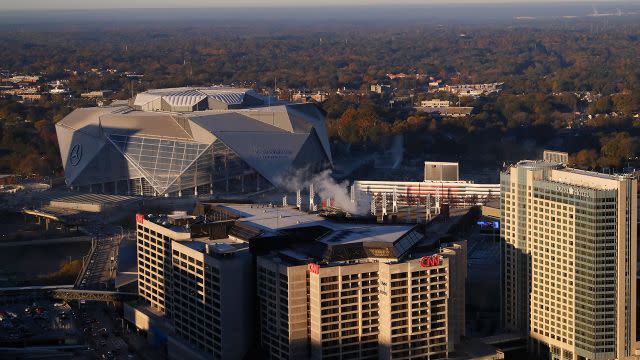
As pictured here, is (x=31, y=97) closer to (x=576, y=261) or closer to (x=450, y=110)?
(x=450, y=110)

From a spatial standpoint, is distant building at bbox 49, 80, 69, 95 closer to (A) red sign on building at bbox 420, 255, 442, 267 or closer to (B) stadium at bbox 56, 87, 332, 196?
(B) stadium at bbox 56, 87, 332, 196

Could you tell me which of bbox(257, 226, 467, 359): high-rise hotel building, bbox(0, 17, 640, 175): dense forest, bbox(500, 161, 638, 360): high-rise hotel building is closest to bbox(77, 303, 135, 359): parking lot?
bbox(257, 226, 467, 359): high-rise hotel building

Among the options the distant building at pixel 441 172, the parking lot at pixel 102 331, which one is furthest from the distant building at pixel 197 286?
the distant building at pixel 441 172

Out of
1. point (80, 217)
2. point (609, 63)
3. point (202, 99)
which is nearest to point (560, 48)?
point (609, 63)

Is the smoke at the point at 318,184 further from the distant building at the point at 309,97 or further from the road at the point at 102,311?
the distant building at the point at 309,97

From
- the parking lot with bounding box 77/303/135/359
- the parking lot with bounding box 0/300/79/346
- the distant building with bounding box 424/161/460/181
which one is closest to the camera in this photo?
the parking lot with bounding box 77/303/135/359

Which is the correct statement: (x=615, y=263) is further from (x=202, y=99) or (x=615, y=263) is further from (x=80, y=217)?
(x=202, y=99)
